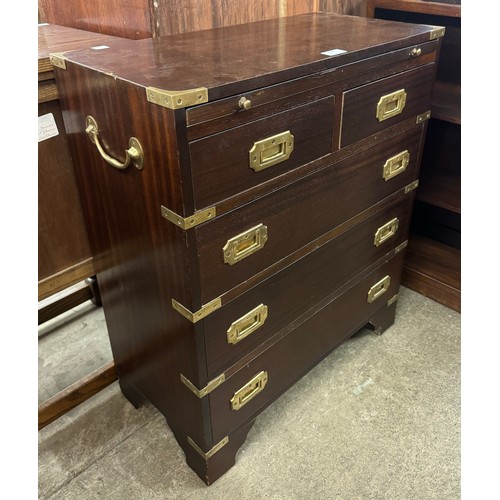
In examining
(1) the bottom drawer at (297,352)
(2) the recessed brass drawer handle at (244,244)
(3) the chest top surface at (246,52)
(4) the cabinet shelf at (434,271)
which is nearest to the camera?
(3) the chest top surface at (246,52)

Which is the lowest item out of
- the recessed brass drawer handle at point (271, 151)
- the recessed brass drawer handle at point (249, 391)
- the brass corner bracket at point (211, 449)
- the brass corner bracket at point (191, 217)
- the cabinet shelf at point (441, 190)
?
the brass corner bracket at point (211, 449)

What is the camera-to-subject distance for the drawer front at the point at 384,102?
3.85 feet

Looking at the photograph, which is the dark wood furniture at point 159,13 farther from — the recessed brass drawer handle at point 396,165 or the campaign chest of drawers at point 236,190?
the recessed brass drawer handle at point 396,165

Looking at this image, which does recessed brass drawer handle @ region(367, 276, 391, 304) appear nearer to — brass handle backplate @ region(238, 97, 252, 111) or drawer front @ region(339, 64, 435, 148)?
drawer front @ region(339, 64, 435, 148)

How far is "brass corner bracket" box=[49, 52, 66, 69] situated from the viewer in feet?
3.46

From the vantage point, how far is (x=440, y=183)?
1968 millimetres

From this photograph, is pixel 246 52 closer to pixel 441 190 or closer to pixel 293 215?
pixel 293 215

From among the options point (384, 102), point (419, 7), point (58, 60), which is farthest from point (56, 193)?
point (419, 7)

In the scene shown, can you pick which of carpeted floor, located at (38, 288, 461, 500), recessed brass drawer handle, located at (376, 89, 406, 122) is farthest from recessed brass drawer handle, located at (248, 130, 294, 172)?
carpeted floor, located at (38, 288, 461, 500)

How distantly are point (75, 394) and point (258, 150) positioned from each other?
104cm

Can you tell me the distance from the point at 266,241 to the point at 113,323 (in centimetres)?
57

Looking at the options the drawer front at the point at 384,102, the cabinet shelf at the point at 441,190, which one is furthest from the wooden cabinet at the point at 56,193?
the cabinet shelf at the point at 441,190

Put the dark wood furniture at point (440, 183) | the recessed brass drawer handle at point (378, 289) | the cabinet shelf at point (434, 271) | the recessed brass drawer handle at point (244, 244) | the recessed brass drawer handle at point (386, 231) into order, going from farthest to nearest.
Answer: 1. the cabinet shelf at point (434, 271)
2. the dark wood furniture at point (440, 183)
3. the recessed brass drawer handle at point (378, 289)
4. the recessed brass drawer handle at point (386, 231)
5. the recessed brass drawer handle at point (244, 244)

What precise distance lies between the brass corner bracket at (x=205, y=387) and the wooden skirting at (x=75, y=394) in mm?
514
